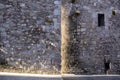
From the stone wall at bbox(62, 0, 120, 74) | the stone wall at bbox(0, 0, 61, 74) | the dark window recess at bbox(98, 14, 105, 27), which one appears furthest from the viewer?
the dark window recess at bbox(98, 14, 105, 27)

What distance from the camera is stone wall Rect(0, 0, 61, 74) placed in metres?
10.5

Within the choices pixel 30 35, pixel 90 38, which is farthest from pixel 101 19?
pixel 30 35

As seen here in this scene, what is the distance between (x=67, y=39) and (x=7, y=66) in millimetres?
3531

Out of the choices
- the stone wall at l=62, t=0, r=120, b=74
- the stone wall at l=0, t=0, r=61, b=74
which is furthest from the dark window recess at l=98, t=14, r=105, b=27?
the stone wall at l=0, t=0, r=61, b=74

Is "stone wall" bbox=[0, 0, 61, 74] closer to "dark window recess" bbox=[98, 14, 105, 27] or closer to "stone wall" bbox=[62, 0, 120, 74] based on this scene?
"stone wall" bbox=[62, 0, 120, 74]

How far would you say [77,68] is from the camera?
13141 millimetres

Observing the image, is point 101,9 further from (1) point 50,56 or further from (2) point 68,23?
(1) point 50,56

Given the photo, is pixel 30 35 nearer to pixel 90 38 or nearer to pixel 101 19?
pixel 90 38

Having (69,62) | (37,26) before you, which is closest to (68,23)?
(69,62)

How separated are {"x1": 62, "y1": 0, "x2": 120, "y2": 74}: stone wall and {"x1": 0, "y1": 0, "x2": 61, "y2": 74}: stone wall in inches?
94.5

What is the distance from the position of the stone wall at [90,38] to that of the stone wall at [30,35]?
7.87ft

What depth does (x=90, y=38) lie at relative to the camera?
13539 millimetres

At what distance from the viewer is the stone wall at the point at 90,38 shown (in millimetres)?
13219

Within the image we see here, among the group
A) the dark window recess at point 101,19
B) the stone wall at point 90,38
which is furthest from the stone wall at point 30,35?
the dark window recess at point 101,19
